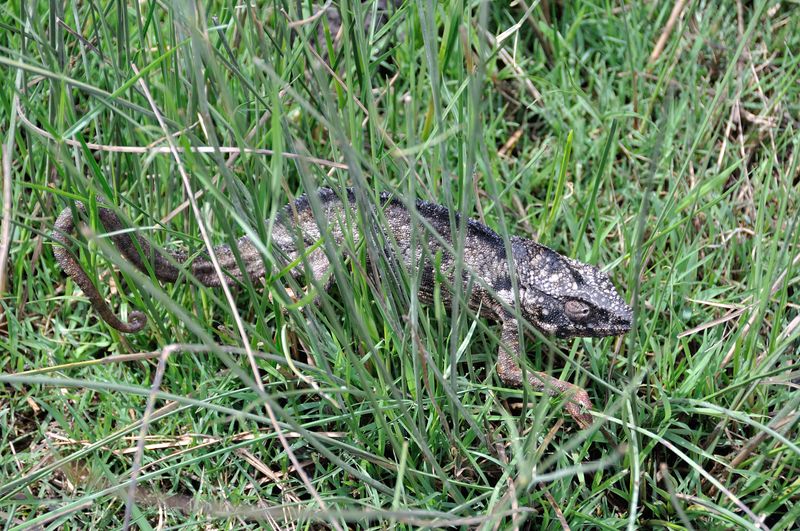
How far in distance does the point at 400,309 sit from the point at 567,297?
0.80 metres

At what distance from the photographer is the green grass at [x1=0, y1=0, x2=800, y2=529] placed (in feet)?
8.93

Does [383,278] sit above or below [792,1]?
below

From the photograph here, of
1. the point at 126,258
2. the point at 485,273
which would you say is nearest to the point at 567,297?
the point at 485,273

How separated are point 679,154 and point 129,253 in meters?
2.64

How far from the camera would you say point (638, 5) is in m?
4.67

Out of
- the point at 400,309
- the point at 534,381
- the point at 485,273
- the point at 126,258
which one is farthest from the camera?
the point at 485,273

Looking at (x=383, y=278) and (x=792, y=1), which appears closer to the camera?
(x=383, y=278)

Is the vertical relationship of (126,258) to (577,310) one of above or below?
above

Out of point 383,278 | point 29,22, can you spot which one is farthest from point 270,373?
point 29,22

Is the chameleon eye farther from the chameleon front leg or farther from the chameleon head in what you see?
the chameleon front leg

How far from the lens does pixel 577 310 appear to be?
346cm

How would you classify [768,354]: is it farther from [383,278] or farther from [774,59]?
[774,59]

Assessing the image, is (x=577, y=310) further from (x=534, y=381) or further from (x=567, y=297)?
(x=534, y=381)

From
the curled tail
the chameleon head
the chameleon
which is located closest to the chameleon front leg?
the chameleon
